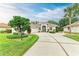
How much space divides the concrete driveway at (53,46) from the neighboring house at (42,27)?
91 millimetres

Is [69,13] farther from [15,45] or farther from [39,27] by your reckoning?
[15,45]

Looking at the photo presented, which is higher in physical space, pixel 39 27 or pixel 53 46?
pixel 39 27

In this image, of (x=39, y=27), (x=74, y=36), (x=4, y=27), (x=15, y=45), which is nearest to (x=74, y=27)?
(x=74, y=36)

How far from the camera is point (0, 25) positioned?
4453 mm

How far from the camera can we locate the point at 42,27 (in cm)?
459

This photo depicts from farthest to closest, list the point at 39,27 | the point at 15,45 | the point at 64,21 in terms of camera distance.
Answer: the point at 39,27, the point at 64,21, the point at 15,45

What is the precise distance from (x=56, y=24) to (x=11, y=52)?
3.04 ft

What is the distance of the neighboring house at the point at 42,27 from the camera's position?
14.8 ft

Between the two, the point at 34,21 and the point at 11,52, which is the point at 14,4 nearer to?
the point at 34,21

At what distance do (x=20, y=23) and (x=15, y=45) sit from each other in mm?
402

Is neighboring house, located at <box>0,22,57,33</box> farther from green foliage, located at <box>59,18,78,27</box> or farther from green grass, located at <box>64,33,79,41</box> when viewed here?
green grass, located at <box>64,33,79,41</box>

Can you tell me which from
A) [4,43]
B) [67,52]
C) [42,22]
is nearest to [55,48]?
[67,52]

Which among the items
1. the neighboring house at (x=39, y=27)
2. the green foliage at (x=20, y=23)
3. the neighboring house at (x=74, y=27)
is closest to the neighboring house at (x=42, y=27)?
the neighboring house at (x=39, y=27)

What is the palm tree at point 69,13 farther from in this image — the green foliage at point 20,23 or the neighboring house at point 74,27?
the green foliage at point 20,23
